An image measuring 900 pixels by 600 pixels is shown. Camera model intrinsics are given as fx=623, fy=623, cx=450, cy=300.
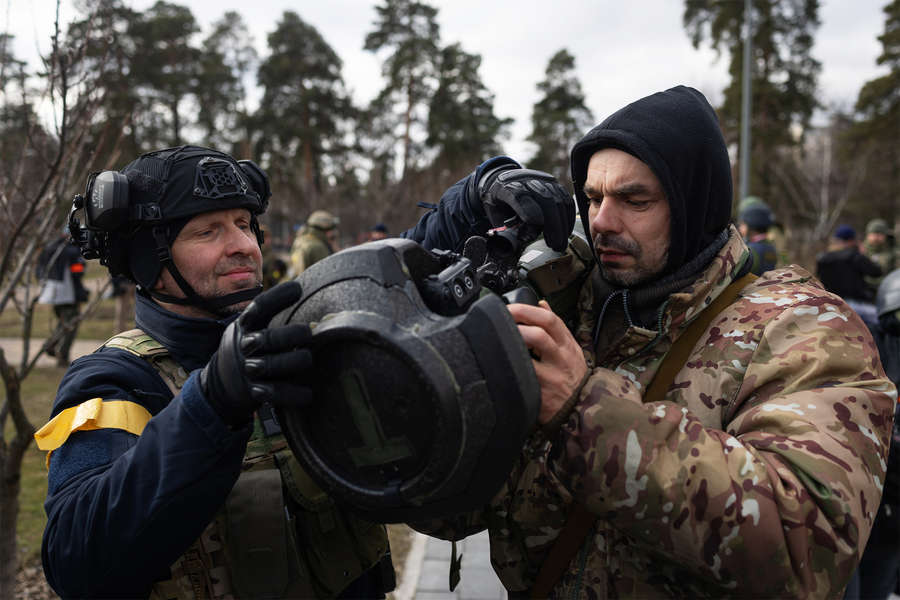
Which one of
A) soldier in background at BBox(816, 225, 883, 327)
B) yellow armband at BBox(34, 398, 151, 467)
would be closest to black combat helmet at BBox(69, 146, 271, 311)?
yellow armband at BBox(34, 398, 151, 467)

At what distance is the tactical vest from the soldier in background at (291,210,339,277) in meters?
7.32

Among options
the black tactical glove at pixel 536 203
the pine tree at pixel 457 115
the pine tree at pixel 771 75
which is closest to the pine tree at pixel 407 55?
the pine tree at pixel 457 115

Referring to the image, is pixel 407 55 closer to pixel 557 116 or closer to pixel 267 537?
pixel 557 116

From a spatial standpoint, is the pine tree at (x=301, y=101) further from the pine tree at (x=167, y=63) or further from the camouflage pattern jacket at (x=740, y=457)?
the camouflage pattern jacket at (x=740, y=457)

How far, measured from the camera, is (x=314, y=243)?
938cm

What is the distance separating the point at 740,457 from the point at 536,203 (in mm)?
844

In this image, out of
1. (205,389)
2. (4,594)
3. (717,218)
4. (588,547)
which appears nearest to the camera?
(205,389)

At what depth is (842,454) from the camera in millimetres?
1285

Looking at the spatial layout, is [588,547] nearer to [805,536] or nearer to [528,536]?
[528,536]

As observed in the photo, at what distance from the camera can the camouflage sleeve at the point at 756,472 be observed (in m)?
1.23

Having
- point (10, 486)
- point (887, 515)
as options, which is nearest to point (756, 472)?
point (887, 515)

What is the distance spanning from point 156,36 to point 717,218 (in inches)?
1011

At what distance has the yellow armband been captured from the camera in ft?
5.03

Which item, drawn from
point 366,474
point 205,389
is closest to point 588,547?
point 366,474
